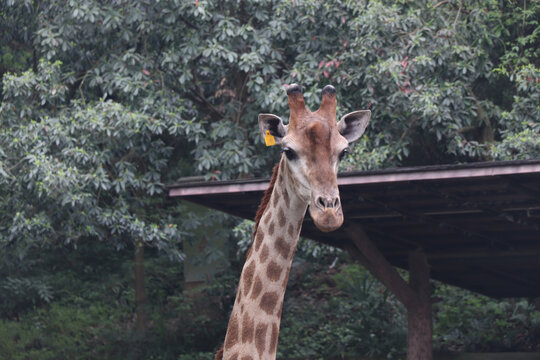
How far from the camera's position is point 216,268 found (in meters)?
17.3

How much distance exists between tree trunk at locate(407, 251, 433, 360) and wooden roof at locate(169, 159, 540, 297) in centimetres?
53

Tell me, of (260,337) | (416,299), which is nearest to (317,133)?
(260,337)

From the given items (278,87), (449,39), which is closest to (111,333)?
(278,87)

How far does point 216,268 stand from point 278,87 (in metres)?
5.87

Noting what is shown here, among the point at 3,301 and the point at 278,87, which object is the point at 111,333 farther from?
the point at 278,87

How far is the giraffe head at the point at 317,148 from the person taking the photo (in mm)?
4727

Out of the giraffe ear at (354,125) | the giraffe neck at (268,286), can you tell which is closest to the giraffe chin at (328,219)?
the giraffe neck at (268,286)

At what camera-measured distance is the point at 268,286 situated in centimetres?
573

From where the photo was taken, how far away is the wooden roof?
785 cm

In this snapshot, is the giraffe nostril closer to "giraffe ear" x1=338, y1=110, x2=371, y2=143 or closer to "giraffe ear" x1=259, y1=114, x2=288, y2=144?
"giraffe ear" x1=259, y1=114, x2=288, y2=144

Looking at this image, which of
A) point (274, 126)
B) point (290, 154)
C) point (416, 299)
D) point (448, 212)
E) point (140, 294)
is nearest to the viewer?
point (290, 154)

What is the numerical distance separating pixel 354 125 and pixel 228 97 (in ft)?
29.6

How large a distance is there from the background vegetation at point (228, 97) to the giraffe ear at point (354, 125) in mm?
6269

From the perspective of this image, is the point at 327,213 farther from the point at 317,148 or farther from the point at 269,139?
the point at 269,139
